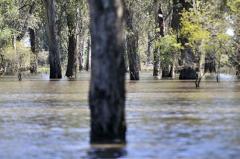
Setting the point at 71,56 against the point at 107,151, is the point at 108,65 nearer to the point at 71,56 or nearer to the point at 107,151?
the point at 107,151

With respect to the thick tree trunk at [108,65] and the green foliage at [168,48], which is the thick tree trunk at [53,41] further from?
the thick tree trunk at [108,65]

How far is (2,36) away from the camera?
63000mm

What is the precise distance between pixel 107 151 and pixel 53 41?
140 feet

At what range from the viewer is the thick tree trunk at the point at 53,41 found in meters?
52.6

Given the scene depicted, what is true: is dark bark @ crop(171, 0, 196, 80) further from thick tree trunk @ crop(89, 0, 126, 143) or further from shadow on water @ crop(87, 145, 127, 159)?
thick tree trunk @ crop(89, 0, 126, 143)

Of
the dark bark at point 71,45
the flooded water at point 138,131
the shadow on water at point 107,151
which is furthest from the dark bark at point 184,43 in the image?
the shadow on water at point 107,151

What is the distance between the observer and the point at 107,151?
11.7 m

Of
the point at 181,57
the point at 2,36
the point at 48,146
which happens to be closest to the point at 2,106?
the point at 48,146

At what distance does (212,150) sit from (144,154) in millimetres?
1318

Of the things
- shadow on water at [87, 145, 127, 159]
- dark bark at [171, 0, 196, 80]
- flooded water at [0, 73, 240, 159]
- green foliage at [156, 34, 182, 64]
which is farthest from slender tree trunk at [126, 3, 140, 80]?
shadow on water at [87, 145, 127, 159]

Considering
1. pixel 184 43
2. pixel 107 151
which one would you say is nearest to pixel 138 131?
pixel 107 151

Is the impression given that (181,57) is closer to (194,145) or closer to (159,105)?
(159,105)

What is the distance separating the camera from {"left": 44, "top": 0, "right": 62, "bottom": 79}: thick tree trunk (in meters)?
52.6

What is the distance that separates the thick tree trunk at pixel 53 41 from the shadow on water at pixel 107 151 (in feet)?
135
